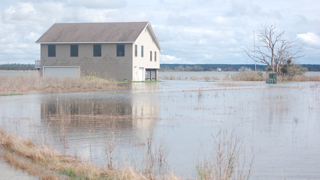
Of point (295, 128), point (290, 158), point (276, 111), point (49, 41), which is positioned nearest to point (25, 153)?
point (290, 158)

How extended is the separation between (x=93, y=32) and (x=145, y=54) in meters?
7.14

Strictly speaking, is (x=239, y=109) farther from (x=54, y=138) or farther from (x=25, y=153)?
→ (x=25, y=153)

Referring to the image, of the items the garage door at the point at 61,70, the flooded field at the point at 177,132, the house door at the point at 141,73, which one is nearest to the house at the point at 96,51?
the garage door at the point at 61,70

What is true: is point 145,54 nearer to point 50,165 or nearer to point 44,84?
point 44,84

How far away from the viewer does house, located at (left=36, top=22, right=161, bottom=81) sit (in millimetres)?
39500

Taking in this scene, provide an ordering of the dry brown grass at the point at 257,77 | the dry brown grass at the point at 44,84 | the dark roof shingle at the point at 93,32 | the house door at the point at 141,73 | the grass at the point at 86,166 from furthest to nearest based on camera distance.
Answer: the dry brown grass at the point at 257,77
the house door at the point at 141,73
the dark roof shingle at the point at 93,32
the dry brown grass at the point at 44,84
the grass at the point at 86,166

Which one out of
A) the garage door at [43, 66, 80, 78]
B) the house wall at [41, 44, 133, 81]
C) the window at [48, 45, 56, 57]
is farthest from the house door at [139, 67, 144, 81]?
the window at [48, 45, 56, 57]

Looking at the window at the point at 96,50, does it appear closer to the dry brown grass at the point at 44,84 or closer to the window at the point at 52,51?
the window at the point at 52,51

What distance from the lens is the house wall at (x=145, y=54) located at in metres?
40.3

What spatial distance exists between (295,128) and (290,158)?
3947mm

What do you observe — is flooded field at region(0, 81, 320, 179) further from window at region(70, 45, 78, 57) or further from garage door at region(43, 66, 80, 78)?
window at region(70, 45, 78, 57)

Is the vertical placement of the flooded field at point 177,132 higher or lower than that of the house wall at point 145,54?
lower

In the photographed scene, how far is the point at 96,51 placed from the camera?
40.3m

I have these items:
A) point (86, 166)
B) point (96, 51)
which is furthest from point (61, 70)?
point (86, 166)
